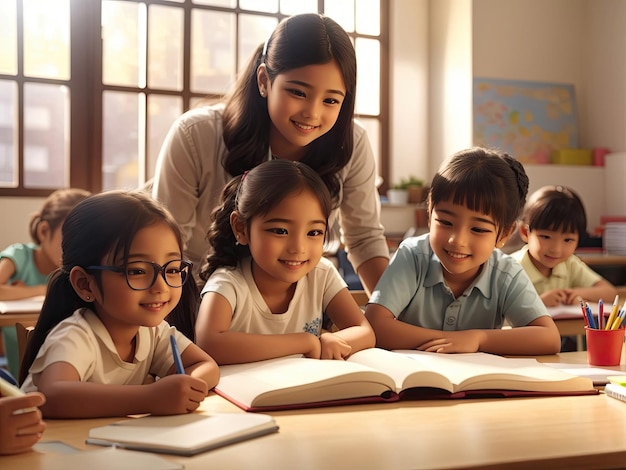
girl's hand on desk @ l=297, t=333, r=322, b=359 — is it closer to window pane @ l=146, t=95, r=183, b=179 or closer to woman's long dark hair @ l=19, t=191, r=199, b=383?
woman's long dark hair @ l=19, t=191, r=199, b=383

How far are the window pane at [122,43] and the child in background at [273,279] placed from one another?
12.0 ft

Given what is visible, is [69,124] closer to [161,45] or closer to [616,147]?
[161,45]

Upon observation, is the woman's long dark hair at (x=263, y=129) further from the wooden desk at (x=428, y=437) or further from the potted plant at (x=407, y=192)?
the potted plant at (x=407, y=192)

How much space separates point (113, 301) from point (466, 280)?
2.87 feet

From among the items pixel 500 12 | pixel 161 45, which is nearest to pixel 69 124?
pixel 161 45

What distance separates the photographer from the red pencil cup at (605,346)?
1.43m

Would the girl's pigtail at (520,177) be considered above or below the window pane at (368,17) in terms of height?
below

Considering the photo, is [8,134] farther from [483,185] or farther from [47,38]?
[483,185]

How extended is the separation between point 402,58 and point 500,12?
2.58 feet

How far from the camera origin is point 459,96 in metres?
5.63

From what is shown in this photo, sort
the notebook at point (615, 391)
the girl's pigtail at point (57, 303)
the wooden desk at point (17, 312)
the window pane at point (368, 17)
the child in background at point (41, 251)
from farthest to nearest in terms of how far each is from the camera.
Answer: the window pane at point (368, 17) → the child in background at point (41, 251) → the wooden desk at point (17, 312) → the girl's pigtail at point (57, 303) → the notebook at point (615, 391)

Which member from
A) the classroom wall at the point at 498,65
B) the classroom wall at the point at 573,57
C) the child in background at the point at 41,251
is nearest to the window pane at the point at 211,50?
the classroom wall at the point at 498,65

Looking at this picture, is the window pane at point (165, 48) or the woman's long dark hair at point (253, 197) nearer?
the woman's long dark hair at point (253, 197)

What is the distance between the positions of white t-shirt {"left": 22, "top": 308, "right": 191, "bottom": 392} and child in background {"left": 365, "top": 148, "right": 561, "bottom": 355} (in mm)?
505
